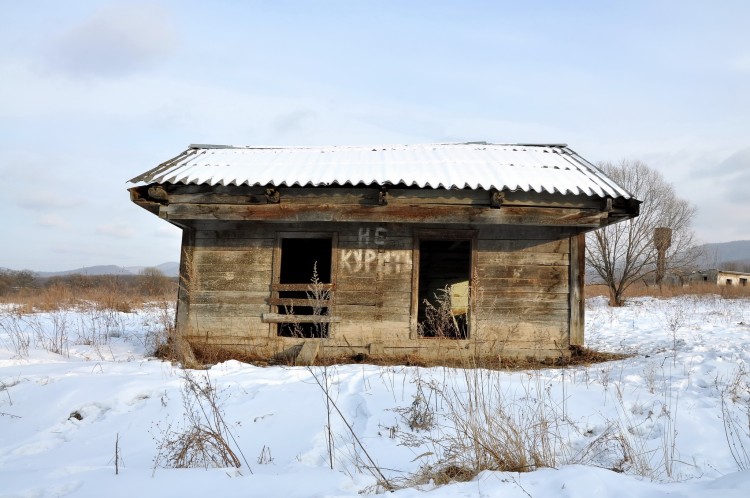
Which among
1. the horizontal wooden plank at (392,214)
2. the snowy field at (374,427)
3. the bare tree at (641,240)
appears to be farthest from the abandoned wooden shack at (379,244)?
the bare tree at (641,240)

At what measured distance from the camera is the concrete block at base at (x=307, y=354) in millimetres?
7176

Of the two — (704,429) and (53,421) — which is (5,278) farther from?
(704,429)

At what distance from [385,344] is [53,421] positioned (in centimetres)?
429

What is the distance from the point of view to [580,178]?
759 cm

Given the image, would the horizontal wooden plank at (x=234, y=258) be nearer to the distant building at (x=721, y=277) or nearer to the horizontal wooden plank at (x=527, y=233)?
the horizontal wooden plank at (x=527, y=233)

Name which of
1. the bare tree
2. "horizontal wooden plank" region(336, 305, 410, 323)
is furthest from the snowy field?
the bare tree

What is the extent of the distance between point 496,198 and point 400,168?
5.54ft

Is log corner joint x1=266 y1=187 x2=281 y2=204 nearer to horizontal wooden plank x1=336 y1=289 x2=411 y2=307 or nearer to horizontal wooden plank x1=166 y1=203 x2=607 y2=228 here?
horizontal wooden plank x1=166 y1=203 x2=607 y2=228

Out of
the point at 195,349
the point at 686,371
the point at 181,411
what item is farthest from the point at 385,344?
the point at 686,371

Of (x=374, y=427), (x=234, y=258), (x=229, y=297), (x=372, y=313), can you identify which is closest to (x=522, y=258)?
(x=372, y=313)

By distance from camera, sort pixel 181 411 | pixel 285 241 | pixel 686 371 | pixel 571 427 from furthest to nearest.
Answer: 1. pixel 285 241
2. pixel 686 371
3. pixel 181 411
4. pixel 571 427

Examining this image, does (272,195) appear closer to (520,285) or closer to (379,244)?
(379,244)

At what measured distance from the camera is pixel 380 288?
769cm

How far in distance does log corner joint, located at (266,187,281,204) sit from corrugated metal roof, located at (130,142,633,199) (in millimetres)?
115
